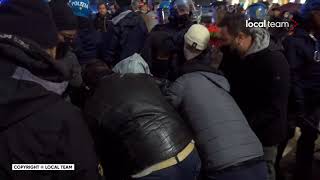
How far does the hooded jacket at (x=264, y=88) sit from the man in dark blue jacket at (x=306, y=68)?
3.59ft

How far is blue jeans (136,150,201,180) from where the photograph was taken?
2.29 m

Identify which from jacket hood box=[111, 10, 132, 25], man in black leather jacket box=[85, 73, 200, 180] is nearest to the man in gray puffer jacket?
man in black leather jacket box=[85, 73, 200, 180]

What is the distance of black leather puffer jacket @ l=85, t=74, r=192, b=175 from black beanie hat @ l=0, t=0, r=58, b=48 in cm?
92

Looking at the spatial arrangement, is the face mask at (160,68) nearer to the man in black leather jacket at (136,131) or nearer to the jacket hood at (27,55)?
the man in black leather jacket at (136,131)

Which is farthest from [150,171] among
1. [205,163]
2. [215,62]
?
[215,62]

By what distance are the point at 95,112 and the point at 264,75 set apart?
1.43m

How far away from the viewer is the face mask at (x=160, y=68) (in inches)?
184

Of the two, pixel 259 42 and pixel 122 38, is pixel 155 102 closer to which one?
pixel 259 42

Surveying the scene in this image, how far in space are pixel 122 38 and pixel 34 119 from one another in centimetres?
407

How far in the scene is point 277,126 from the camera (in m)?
3.25

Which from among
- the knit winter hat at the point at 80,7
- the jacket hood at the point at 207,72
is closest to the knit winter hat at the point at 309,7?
the jacket hood at the point at 207,72

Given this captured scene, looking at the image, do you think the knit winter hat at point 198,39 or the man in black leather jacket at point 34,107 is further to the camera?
the knit winter hat at point 198,39

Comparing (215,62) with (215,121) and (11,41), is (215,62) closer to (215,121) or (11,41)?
(215,121)

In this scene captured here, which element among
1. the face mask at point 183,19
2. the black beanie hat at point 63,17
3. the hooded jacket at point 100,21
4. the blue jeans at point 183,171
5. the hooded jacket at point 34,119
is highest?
the hooded jacket at point 34,119
